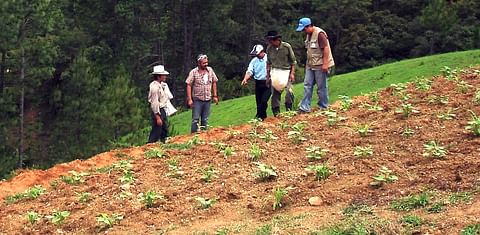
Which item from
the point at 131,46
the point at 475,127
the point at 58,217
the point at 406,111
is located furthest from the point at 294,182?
the point at 131,46

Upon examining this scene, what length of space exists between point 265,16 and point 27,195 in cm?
3810

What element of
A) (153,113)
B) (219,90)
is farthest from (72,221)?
(219,90)

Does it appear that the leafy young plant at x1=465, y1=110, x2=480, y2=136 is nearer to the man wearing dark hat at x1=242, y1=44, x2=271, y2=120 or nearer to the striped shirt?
the man wearing dark hat at x1=242, y1=44, x2=271, y2=120

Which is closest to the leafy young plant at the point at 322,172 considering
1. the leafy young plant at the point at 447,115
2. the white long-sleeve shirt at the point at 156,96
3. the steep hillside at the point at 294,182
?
the steep hillside at the point at 294,182

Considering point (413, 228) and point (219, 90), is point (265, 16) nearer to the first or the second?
point (219, 90)

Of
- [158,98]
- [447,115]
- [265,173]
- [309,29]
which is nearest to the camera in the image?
[265,173]

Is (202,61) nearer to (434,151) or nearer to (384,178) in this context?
(434,151)

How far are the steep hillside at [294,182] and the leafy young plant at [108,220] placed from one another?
1cm

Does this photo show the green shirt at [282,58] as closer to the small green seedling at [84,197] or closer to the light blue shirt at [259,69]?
the light blue shirt at [259,69]

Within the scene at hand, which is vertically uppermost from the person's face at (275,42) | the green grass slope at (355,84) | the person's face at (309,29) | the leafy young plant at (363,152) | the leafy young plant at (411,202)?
the person's face at (309,29)

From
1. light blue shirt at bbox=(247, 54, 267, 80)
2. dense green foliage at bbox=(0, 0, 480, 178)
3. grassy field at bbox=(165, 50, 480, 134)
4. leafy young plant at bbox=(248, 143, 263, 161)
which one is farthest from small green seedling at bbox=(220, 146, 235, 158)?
dense green foliage at bbox=(0, 0, 480, 178)

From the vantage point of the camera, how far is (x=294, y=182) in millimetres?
6980

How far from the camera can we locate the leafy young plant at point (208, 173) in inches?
303

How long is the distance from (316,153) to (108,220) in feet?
8.04
